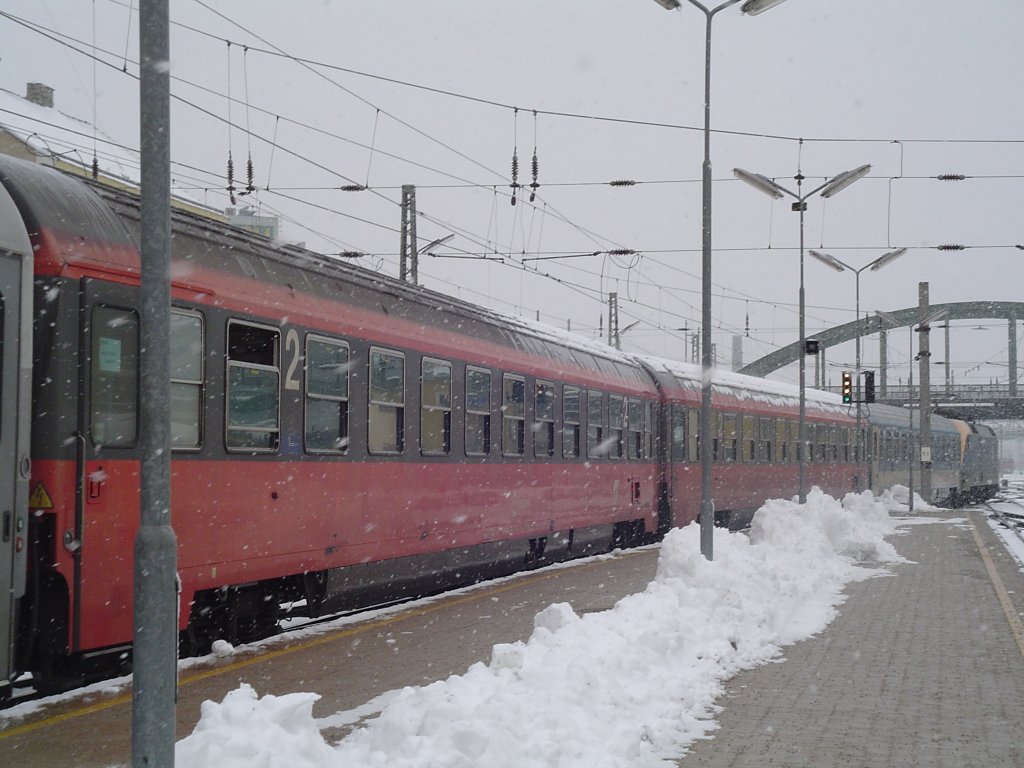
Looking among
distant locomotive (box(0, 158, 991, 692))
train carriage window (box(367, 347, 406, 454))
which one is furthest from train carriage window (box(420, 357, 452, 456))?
train carriage window (box(367, 347, 406, 454))

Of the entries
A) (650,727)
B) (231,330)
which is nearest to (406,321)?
(231,330)

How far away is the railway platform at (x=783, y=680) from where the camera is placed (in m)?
7.28

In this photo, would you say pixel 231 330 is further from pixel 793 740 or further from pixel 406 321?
pixel 793 740

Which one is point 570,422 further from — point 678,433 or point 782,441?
point 782,441

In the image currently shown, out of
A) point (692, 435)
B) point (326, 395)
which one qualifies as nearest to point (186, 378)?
point (326, 395)

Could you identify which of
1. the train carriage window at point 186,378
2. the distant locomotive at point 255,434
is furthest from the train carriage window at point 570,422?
the train carriage window at point 186,378

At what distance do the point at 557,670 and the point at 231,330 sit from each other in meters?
4.04

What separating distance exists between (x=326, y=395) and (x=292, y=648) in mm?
2360

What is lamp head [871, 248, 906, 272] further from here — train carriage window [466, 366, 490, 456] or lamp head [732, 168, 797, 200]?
train carriage window [466, 366, 490, 456]

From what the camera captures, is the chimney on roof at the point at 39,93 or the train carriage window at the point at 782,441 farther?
the chimney on roof at the point at 39,93

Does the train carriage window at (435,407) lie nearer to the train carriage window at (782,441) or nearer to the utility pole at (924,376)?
the train carriage window at (782,441)

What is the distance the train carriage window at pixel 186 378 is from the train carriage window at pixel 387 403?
3.03 meters

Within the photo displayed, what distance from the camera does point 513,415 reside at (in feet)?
54.4

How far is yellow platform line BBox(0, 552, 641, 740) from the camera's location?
775 centimetres
